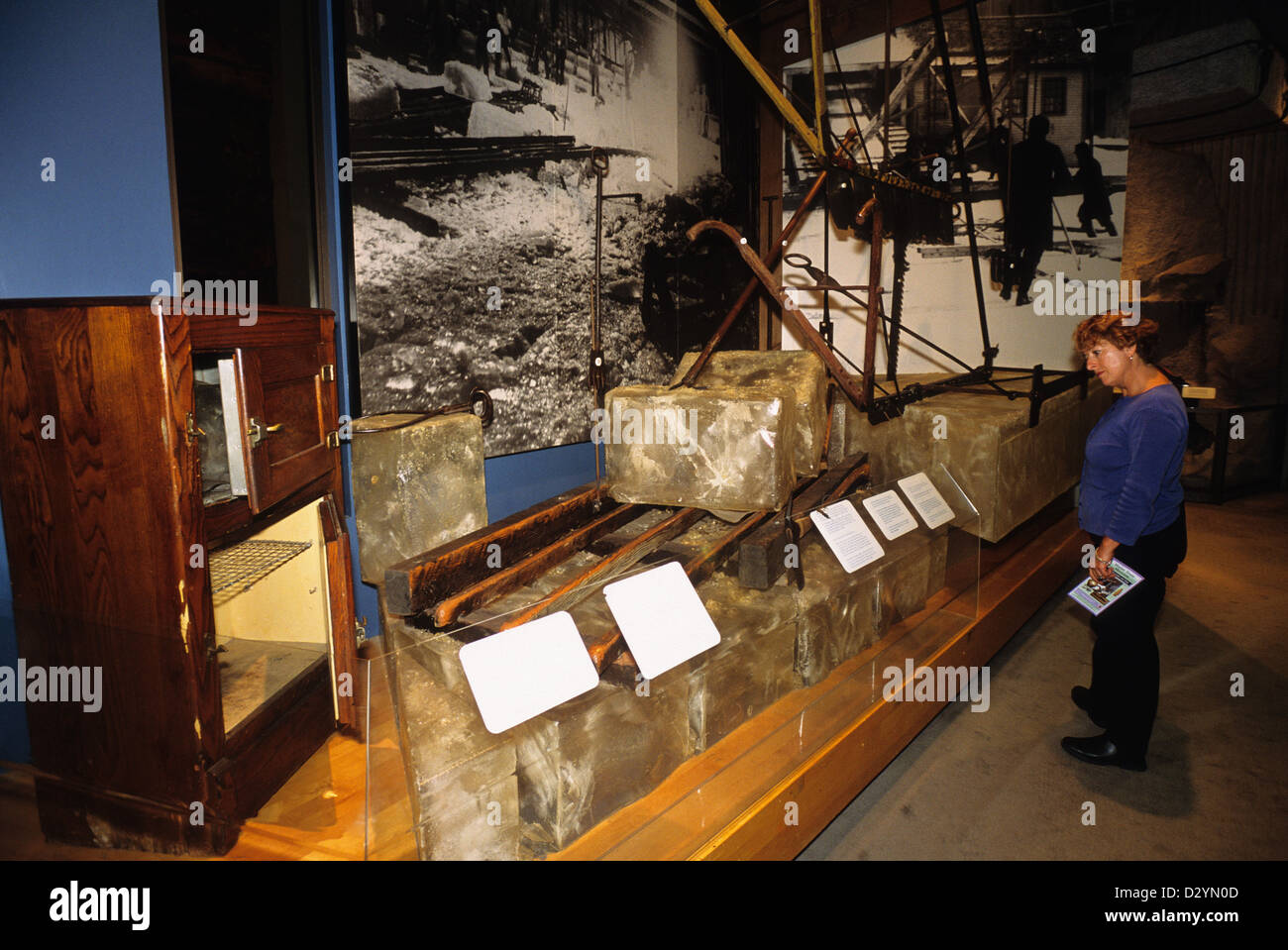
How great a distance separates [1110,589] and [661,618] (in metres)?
1.99

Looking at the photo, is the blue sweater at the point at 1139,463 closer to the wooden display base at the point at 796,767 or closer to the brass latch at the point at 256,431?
the wooden display base at the point at 796,767

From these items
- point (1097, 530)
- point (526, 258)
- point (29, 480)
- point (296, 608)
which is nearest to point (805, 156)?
point (526, 258)

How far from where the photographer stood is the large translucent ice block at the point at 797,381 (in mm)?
3440

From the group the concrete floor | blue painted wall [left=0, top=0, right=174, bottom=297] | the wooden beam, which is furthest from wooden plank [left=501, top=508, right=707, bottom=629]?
the wooden beam

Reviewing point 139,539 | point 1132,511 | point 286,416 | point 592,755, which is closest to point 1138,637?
point 1132,511

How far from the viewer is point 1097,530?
3064 millimetres

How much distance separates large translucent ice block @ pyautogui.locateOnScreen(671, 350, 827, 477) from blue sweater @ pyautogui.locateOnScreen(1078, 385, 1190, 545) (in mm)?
1127

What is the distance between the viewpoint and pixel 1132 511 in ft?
9.39

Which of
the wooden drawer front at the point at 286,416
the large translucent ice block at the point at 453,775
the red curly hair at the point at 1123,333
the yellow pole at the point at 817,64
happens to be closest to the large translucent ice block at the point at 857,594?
the red curly hair at the point at 1123,333

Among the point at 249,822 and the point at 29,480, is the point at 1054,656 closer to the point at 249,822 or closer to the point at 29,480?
the point at 249,822

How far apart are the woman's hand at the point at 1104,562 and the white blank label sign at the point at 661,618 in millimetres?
1782

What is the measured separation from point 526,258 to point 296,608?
2099 mm

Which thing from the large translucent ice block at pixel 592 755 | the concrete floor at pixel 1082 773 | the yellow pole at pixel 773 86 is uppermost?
the yellow pole at pixel 773 86
